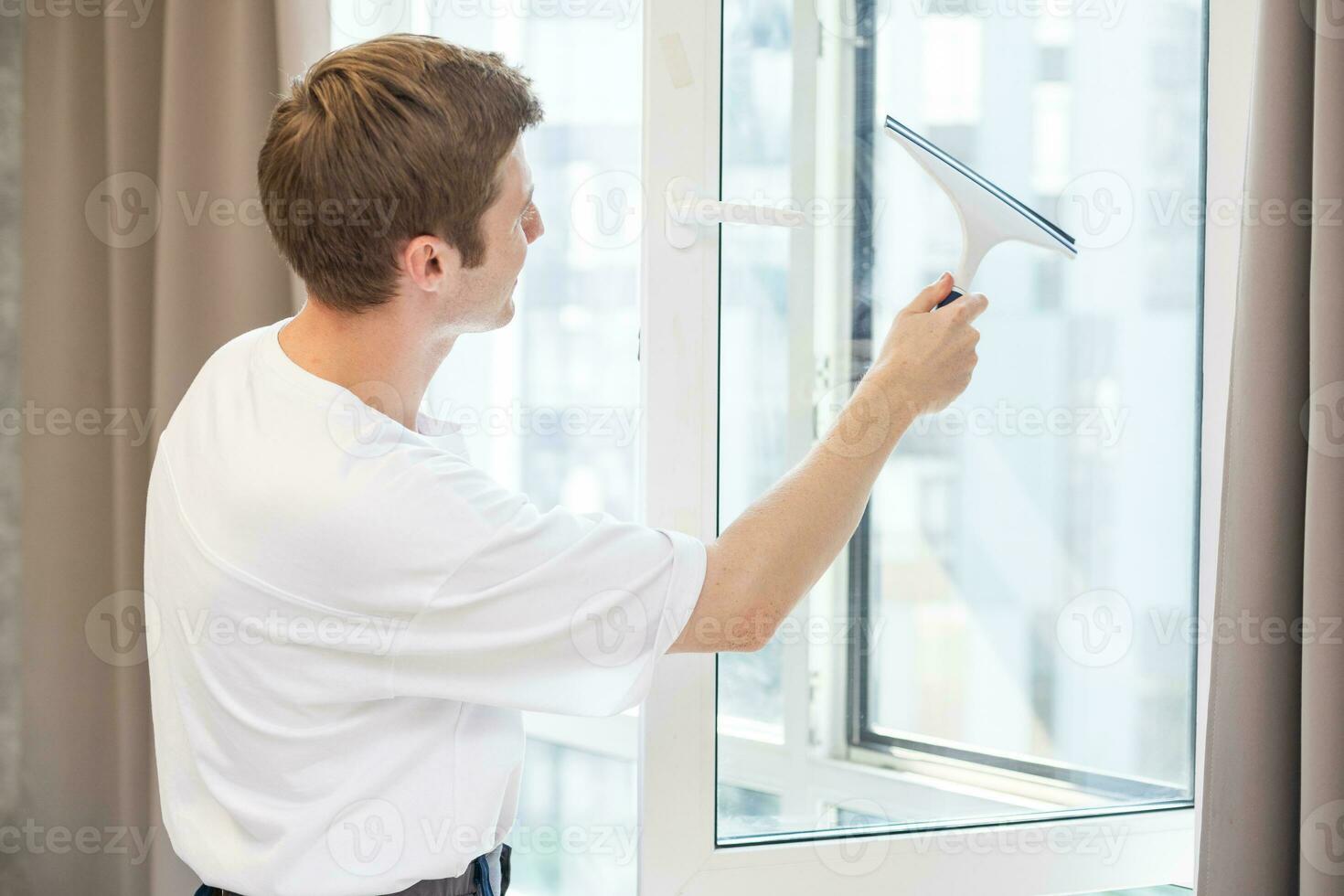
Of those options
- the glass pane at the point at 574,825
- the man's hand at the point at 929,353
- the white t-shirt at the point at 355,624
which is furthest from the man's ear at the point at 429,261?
the glass pane at the point at 574,825

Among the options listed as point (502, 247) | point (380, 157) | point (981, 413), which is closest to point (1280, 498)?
point (981, 413)

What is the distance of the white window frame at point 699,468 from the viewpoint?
1.14 metres

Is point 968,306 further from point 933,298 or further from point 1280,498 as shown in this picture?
point 1280,498

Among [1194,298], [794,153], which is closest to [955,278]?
[794,153]

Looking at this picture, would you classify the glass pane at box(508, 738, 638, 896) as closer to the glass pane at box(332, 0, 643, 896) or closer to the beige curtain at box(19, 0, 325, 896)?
the glass pane at box(332, 0, 643, 896)

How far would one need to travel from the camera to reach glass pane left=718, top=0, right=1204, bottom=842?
120 cm

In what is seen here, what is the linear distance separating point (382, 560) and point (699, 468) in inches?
17.5

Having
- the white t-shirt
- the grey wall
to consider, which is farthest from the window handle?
the grey wall

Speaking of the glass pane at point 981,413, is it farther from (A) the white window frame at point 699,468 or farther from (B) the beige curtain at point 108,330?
(B) the beige curtain at point 108,330

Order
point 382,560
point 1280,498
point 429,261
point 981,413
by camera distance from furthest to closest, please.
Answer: point 981,413, point 1280,498, point 429,261, point 382,560

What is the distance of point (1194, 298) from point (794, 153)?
57 centimetres

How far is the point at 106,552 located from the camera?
139 cm

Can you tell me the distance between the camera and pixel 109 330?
1.38 metres

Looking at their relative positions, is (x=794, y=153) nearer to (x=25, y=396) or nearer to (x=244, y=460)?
(x=244, y=460)
